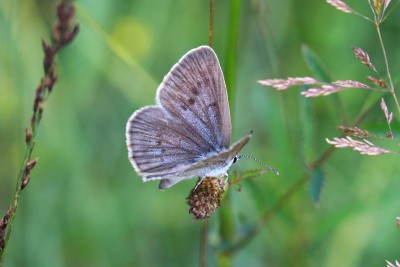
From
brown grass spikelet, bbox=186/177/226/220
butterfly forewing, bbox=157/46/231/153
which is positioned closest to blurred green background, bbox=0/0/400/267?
butterfly forewing, bbox=157/46/231/153

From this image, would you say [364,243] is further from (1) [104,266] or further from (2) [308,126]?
(1) [104,266]

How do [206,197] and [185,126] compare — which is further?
[185,126]

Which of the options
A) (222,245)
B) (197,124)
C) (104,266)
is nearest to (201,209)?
(197,124)

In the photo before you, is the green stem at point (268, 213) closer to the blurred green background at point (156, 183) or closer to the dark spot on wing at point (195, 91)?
the blurred green background at point (156, 183)

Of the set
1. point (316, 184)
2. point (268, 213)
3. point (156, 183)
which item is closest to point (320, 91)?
point (316, 184)

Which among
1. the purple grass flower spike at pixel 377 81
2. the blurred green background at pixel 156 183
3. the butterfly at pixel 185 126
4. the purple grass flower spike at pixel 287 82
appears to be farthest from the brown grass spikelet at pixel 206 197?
the purple grass flower spike at pixel 377 81

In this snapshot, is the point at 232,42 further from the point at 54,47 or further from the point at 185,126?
the point at 54,47
